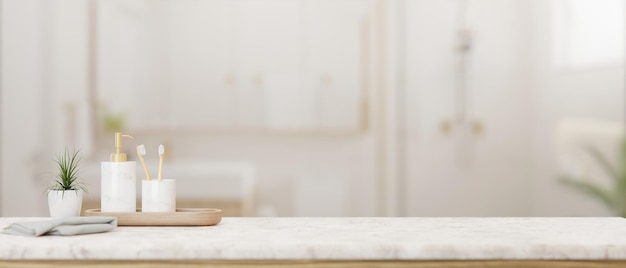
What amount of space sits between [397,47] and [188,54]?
3.42ft

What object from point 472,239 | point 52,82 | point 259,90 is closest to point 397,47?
point 259,90

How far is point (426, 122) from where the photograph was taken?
416cm

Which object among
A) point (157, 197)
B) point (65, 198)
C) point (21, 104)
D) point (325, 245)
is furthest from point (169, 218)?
point (21, 104)

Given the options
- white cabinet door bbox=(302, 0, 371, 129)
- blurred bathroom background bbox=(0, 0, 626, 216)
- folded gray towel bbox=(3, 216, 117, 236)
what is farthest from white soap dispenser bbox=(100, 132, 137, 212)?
white cabinet door bbox=(302, 0, 371, 129)

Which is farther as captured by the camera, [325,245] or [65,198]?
[65,198]

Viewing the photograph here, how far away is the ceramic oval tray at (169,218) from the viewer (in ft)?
5.34

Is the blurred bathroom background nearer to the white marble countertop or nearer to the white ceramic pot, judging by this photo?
the white ceramic pot

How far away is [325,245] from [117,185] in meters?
0.53

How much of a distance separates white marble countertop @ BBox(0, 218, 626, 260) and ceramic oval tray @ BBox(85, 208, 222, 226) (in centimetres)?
7

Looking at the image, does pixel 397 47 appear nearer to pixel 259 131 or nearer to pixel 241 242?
pixel 259 131

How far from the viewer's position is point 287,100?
14.0ft

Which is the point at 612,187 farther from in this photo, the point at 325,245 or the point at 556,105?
the point at 325,245

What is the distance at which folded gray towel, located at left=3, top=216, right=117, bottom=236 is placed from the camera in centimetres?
148

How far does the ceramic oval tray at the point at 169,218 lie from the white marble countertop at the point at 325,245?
2.8 inches
